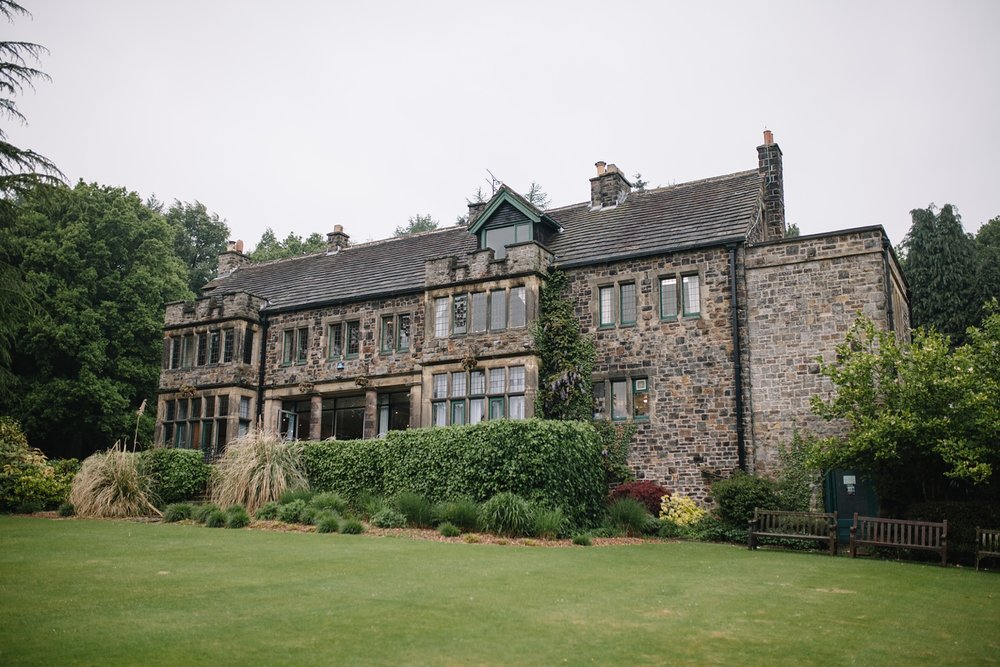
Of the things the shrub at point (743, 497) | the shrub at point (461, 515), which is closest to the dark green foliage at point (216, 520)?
the shrub at point (461, 515)

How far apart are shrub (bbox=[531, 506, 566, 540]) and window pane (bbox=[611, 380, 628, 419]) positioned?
5.39 m

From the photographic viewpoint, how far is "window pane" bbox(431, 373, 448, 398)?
83.7 ft

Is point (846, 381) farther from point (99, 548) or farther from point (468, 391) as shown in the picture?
point (99, 548)

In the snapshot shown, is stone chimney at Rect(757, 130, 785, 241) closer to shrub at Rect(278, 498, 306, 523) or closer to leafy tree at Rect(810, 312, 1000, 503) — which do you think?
leafy tree at Rect(810, 312, 1000, 503)

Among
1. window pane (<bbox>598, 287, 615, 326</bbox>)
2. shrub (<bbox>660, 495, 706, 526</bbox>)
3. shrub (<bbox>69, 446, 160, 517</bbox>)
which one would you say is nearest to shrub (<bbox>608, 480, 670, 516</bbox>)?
shrub (<bbox>660, 495, 706, 526</bbox>)

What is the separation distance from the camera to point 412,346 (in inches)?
1091

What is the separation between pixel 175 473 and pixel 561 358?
12073 millimetres

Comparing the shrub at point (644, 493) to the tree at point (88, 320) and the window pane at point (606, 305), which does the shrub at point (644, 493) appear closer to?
the window pane at point (606, 305)

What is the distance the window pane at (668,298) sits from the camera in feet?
77.6

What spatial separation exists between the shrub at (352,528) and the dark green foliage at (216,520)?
3.13 m

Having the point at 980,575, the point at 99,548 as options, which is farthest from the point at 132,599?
the point at 980,575

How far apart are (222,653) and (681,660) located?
163 inches

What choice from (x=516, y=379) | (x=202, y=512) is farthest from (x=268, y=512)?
(x=516, y=379)

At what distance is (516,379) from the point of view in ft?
80.0
